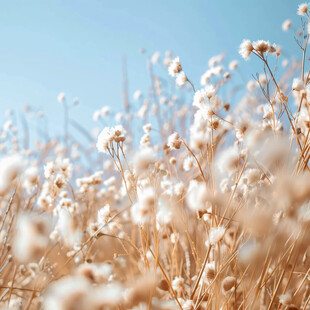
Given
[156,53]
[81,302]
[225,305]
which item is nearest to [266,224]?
[225,305]

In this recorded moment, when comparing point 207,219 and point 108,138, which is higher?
point 108,138

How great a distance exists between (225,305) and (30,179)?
52cm

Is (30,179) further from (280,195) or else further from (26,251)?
(280,195)

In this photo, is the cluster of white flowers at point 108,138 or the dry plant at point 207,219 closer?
the dry plant at point 207,219

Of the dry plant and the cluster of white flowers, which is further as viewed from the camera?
the cluster of white flowers

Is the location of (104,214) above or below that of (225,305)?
above

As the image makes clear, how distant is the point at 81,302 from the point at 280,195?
30cm

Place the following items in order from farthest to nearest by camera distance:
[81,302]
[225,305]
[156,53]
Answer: [156,53], [225,305], [81,302]

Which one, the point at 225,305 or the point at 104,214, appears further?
the point at 104,214

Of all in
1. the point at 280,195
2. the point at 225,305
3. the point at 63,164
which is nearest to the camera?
the point at 280,195

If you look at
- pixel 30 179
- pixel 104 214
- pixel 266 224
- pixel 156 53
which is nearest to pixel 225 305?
pixel 266 224

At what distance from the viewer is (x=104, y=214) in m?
0.77

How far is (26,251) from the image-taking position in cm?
48

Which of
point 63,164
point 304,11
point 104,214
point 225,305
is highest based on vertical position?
point 304,11
